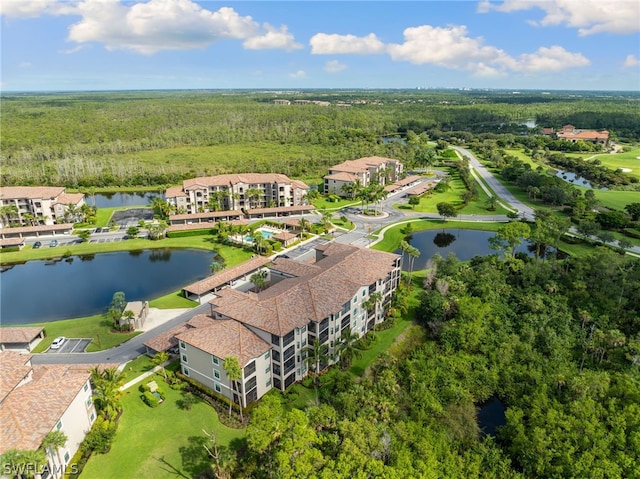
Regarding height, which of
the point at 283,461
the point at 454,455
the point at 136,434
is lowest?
the point at 136,434

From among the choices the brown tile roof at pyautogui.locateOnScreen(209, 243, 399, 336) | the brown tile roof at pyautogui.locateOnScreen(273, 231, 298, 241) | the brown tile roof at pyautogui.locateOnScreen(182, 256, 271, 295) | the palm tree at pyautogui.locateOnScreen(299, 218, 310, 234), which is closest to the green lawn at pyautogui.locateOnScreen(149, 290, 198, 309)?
the brown tile roof at pyautogui.locateOnScreen(182, 256, 271, 295)

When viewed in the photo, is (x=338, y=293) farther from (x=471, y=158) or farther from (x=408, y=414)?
(x=471, y=158)

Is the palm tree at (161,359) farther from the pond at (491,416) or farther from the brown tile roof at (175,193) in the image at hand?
the brown tile roof at (175,193)

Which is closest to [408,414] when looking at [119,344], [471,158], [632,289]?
[119,344]

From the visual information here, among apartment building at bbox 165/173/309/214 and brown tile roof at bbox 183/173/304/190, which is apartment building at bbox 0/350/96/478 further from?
brown tile roof at bbox 183/173/304/190

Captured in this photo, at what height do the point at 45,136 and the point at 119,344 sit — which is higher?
the point at 45,136
